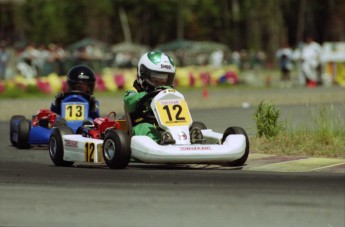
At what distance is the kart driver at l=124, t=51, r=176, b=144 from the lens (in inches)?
481

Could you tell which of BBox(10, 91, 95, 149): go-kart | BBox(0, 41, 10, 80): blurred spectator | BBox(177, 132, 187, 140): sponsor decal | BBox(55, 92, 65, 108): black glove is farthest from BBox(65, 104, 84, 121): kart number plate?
BBox(0, 41, 10, 80): blurred spectator

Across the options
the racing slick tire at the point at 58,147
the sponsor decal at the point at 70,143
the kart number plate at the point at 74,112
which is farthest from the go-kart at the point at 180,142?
the kart number plate at the point at 74,112

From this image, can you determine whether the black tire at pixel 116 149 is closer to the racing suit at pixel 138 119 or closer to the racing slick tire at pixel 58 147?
the racing suit at pixel 138 119

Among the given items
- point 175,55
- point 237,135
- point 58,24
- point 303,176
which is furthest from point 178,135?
point 58,24

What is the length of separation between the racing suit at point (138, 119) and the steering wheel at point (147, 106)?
33mm

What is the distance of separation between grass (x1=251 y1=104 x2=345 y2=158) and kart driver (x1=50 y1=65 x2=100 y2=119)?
2446mm

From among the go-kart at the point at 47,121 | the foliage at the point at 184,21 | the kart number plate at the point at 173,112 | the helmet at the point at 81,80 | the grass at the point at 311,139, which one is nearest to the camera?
the kart number plate at the point at 173,112

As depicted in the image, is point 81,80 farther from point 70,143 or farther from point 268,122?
point 70,143

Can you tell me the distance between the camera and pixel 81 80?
1570cm

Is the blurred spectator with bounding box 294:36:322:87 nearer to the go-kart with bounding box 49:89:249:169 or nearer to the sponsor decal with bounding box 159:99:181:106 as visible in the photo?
the go-kart with bounding box 49:89:249:169

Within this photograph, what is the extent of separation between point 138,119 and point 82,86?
3584mm

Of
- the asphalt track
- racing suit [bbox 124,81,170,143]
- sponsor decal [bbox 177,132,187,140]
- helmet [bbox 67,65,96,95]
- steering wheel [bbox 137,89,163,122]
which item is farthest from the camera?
helmet [bbox 67,65,96,95]

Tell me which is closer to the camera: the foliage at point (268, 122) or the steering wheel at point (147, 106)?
the steering wheel at point (147, 106)

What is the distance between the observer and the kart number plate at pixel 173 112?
11.8 m
